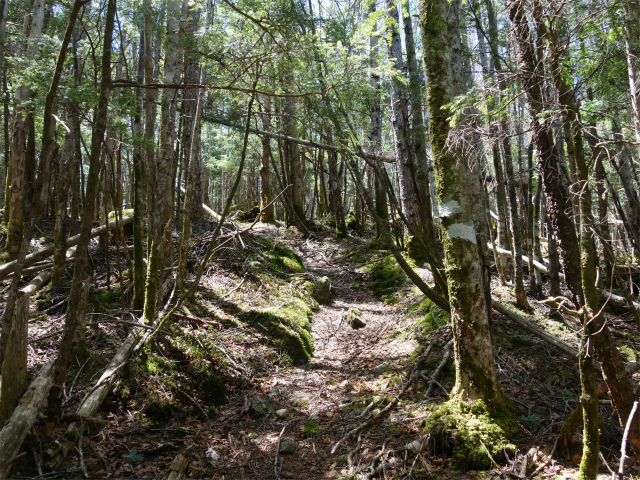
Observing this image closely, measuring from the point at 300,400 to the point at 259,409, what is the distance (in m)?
0.54

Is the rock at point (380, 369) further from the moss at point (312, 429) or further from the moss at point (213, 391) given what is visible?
the moss at point (213, 391)

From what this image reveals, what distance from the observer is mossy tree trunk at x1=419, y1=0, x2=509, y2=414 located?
11.0ft

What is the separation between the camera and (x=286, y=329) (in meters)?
6.39

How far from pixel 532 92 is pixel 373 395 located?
4.41 m

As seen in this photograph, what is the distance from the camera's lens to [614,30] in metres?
4.23

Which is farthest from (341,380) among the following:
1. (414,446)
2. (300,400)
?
(414,446)

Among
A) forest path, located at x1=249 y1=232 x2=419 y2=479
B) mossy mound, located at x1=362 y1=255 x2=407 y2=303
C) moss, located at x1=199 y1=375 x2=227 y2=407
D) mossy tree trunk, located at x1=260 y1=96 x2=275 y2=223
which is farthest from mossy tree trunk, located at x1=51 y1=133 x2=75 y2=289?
mossy tree trunk, located at x1=260 y1=96 x2=275 y2=223

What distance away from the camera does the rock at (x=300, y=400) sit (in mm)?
4766

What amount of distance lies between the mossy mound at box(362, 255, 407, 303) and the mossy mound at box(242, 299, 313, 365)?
228 centimetres

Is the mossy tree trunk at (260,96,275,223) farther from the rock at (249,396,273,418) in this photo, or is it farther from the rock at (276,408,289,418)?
the rock at (276,408,289,418)

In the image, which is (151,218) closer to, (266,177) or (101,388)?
(101,388)

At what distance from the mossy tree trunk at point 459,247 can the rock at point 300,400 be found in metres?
2.01

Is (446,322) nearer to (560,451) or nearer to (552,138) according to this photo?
(560,451)

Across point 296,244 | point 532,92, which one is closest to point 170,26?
point 532,92
